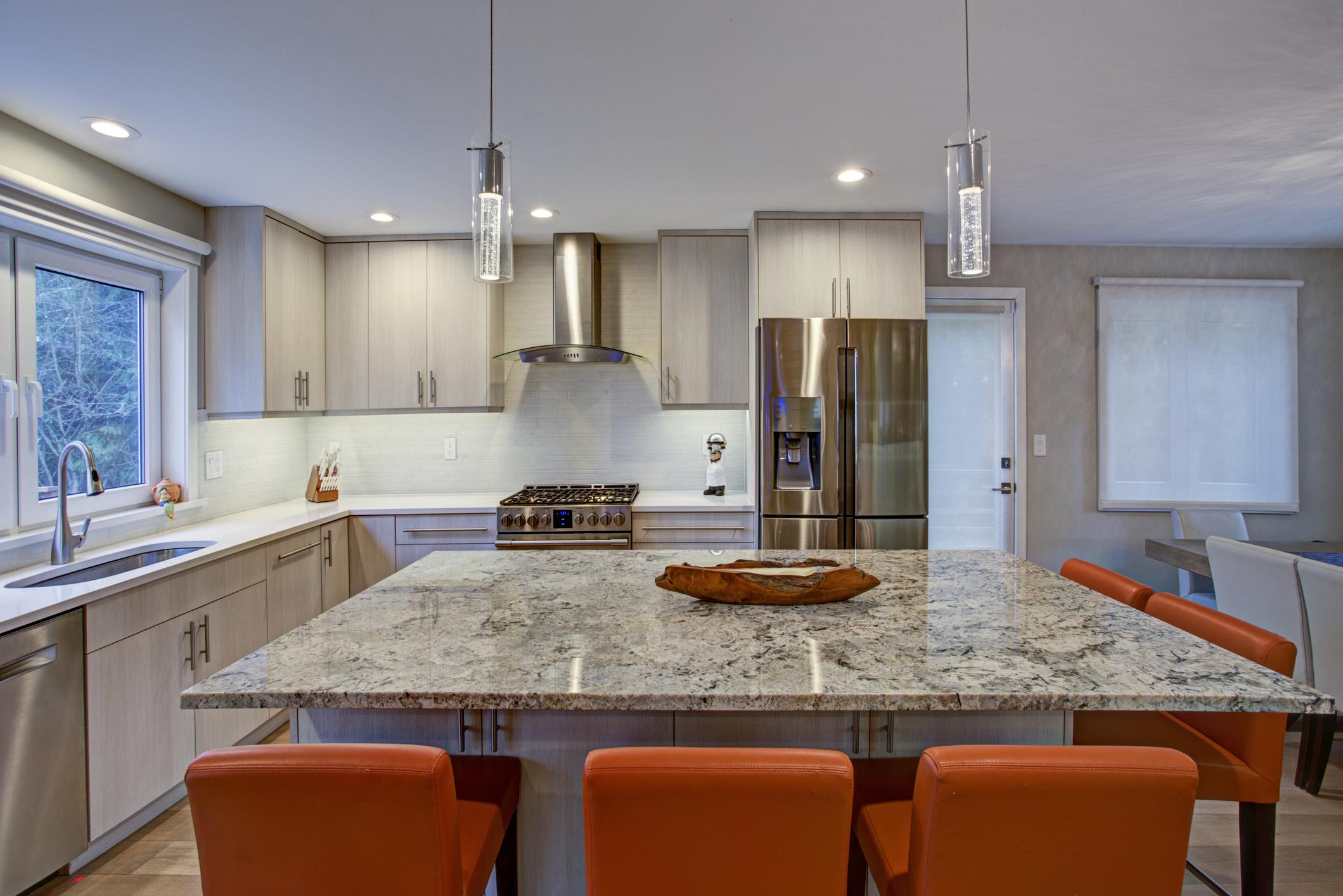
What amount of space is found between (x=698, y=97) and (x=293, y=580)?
106 inches

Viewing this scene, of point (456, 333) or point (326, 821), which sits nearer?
point (326, 821)

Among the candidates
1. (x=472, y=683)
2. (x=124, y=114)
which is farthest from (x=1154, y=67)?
(x=124, y=114)

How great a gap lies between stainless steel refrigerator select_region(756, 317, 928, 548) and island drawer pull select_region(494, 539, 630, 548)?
0.83 meters

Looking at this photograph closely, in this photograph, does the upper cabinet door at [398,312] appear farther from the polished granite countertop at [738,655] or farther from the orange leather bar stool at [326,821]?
the orange leather bar stool at [326,821]

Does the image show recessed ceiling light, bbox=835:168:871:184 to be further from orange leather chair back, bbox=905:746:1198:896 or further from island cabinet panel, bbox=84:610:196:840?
island cabinet panel, bbox=84:610:196:840

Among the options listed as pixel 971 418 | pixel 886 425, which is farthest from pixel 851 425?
pixel 971 418

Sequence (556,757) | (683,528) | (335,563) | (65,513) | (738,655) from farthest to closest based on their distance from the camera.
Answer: (683,528), (335,563), (65,513), (556,757), (738,655)

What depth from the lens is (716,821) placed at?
0.94 metres

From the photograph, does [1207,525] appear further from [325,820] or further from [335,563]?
[335,563]

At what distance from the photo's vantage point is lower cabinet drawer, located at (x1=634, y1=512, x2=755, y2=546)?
140 inches

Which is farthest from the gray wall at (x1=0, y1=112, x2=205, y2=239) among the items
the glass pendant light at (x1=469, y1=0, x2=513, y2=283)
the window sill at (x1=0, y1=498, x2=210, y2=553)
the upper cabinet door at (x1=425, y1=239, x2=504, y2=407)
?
the glass pendant light at (x1=469, y1=0, x2=513, y2=283)

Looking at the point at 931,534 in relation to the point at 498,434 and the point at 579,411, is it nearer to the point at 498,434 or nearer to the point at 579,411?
the point at 579,411

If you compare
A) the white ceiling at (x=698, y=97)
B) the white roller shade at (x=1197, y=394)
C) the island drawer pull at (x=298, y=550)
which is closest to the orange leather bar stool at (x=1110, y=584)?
the white ceiling at (x=698, y=97)

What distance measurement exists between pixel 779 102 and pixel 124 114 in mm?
2219
